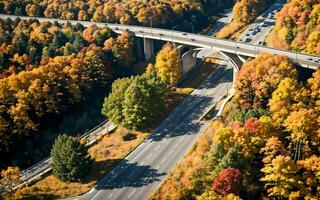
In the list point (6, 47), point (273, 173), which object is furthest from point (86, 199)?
point (6, 47)

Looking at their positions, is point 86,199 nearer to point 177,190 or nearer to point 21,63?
point 177,190

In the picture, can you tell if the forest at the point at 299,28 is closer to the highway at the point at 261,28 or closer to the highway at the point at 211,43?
the highway at the point at 211,43

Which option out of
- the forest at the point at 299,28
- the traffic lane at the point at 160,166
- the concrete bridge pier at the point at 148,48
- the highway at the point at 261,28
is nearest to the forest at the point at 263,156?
the traffic lane at the point at 160,166

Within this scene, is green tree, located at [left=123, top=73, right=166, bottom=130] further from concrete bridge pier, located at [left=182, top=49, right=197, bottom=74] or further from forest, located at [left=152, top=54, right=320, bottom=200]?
concrete bridge pier, located at [left=182, top=49, right=197, bottom=74]

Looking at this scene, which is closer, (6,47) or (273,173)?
(273,173)

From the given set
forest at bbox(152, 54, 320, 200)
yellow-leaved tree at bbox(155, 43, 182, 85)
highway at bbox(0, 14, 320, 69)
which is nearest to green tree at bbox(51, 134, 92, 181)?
forest at bbox(152, 54, 320, 200)

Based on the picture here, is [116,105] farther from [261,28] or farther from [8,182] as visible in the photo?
[261,28]
